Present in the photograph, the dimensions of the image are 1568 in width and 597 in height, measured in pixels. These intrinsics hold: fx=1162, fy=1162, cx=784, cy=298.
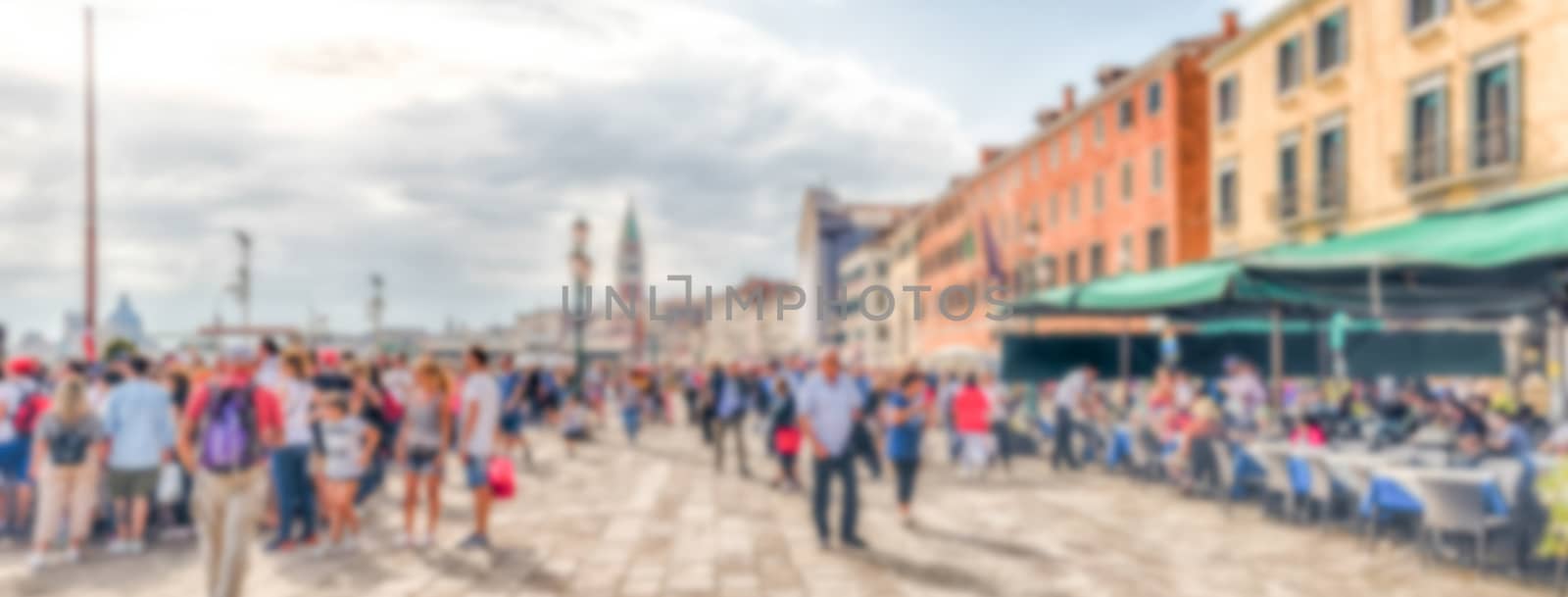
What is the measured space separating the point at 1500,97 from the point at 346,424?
19436 millimetres

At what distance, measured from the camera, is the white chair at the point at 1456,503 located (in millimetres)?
8302

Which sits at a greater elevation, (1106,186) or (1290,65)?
(1290,65)

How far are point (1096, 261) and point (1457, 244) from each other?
33.3 meters

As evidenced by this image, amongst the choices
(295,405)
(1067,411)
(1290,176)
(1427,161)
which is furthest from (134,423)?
(1290,176)

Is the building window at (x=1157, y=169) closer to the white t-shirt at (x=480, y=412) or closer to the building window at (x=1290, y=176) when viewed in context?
the building window at (x=1290, y=176)

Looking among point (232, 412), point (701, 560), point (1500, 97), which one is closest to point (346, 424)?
point (232, 412)

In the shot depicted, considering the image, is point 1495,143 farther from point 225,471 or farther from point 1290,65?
point 225,471

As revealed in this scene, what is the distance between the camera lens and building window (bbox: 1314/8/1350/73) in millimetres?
24484

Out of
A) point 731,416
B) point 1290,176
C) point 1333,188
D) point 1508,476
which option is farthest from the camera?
point 1290,176

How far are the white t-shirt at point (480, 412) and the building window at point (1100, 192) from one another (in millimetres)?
34214

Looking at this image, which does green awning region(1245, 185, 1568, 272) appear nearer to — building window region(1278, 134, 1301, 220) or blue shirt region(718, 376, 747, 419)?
blue shirt region(718, 376, 747, 419)

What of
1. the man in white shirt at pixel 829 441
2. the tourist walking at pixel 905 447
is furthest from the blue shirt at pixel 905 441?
the man in white shirt at pixel 829 441

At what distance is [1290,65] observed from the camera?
27.3 meters

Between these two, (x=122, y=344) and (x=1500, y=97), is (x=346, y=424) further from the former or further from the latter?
(x=1500, y=97)
